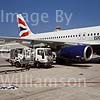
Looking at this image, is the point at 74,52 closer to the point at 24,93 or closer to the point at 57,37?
the point at 57,37

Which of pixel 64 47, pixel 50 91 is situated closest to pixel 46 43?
pixel 64 47

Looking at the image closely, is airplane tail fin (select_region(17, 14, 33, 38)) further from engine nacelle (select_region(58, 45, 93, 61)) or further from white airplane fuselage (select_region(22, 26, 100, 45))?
engine nacelle (select_region(58, 45, 93, 61))

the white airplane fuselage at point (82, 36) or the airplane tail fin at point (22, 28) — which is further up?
the airplane tail fin at point (22, 28)

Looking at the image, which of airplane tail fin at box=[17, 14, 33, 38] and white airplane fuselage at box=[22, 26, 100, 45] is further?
airplane tail fin at box=[17, 14, 33, 38]

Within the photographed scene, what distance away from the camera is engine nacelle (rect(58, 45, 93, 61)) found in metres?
18.5

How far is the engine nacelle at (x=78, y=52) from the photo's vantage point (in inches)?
727

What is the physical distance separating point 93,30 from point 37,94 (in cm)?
1450

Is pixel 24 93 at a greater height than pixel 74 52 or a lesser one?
lesser

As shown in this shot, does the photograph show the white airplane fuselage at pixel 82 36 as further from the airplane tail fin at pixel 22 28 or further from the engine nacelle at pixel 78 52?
the airplane tail fin at pixel 22 28

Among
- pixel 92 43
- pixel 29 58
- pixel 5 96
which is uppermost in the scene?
pixel 92 43

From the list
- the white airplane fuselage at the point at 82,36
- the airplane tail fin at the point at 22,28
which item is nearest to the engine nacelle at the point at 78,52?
the white airplane fuselage at the point at 82,36

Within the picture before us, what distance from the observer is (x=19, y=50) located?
2116cm

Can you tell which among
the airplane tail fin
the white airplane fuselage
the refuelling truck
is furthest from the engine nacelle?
the airplane tail fin

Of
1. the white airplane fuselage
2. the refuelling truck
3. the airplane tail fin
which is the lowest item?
the refuelling truck
